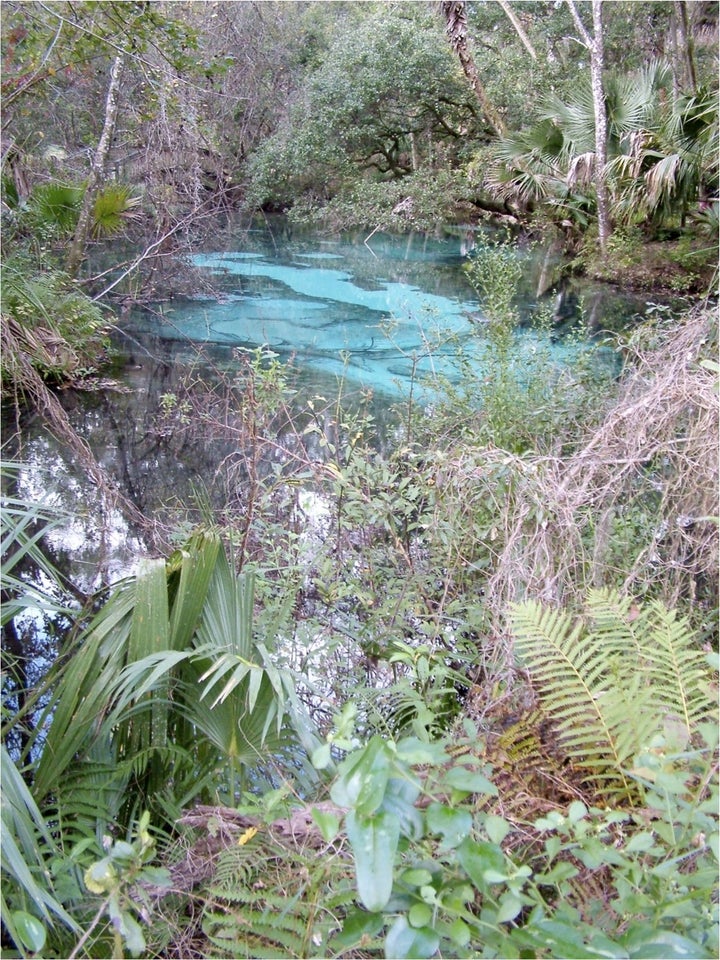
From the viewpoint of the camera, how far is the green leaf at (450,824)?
2.80 ft

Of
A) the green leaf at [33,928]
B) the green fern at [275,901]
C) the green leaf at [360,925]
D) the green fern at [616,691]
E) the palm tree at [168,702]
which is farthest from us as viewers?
the palm tree at [168,702]

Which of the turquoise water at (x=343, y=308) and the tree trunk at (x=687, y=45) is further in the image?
the tree trunk at (x=687, y=45)

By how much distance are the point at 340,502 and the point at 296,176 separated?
43.0 feet

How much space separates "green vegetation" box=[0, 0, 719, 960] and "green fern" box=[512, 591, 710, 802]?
0.04 feet

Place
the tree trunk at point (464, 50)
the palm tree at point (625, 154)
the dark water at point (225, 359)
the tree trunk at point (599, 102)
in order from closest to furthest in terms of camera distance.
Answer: the dark water at point (225, 359), the palm tree at point (625, 154), the tree trunk at point (599, 102), the tree trunk at point (464, 50)

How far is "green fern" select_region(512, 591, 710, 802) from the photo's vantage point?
1.32 meters

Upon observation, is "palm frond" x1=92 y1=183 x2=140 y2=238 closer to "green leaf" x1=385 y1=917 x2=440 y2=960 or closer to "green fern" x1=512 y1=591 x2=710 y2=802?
"green fern" x1=512 y1=591 x2=710 y2=802

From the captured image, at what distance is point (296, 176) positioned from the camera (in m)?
14.6

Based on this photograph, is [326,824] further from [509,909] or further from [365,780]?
[509,909]

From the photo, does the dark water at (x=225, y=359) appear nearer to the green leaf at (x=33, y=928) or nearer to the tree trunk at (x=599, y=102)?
the green leaf at (x=33, y=928)

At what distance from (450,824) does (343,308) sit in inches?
353

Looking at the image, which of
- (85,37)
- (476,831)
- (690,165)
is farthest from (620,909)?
(690,165)

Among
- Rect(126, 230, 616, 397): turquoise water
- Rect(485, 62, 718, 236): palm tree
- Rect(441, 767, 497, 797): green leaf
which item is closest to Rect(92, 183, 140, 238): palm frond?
Rect(126, 230, 616, 397): turquoise water

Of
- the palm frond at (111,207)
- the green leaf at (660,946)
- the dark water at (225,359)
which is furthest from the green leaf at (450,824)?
the palm frond at (111,207)
